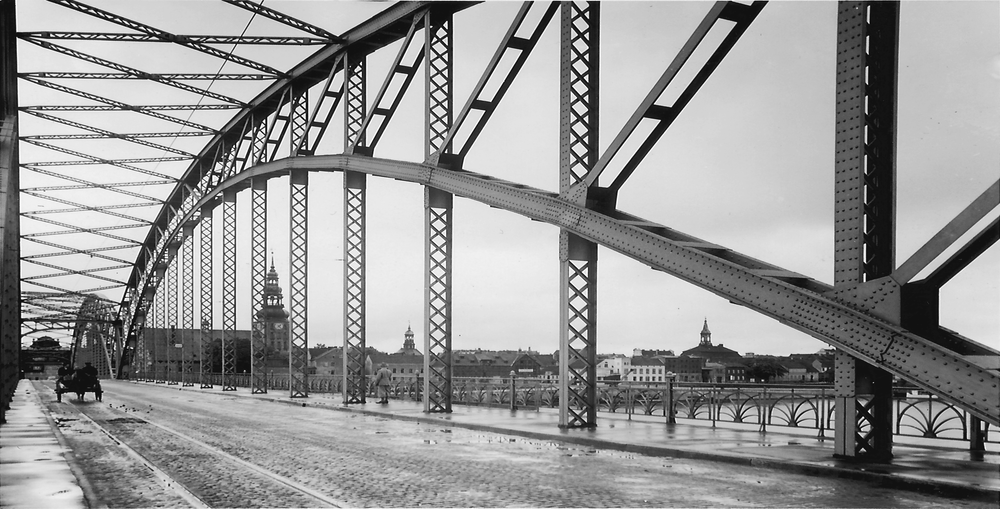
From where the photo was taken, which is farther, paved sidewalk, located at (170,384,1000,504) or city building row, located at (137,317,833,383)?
city building row, located at (137,317,833,383)

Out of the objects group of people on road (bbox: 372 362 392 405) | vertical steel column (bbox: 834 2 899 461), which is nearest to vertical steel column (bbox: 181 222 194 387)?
group of people on road (bbox: 372 362 392 405)

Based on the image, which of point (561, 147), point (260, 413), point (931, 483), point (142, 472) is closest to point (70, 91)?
point (260, 413)

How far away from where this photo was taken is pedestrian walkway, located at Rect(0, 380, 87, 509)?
909cm

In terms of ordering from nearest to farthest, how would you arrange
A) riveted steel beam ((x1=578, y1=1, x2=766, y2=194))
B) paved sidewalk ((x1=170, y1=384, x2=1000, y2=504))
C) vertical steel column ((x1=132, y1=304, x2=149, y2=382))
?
paved sidewalk ((x1=170, y1=384, x2=1000, y2=504)), riveted steel beam ((x1=578, y1=1, x2=766, y2=194)), vertical steel column ((x1=132, y1=304, x2=149, y2=382))

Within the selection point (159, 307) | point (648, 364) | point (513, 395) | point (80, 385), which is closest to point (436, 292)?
point (513, 395)

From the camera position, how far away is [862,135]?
12586 mm

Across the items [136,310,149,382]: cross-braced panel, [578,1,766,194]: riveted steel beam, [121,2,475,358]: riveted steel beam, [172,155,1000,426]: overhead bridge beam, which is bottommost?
[136,310,149,382]: cross-braced panel

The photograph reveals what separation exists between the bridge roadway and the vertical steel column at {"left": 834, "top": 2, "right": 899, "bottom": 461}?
1465 mm

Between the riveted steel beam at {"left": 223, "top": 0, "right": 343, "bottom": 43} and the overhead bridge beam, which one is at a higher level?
the riveted steel beam at {"left": 223, "top": 0, "right": 343, "bottom": 43}

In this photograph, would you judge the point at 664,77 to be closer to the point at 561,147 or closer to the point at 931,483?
the point at 561,147

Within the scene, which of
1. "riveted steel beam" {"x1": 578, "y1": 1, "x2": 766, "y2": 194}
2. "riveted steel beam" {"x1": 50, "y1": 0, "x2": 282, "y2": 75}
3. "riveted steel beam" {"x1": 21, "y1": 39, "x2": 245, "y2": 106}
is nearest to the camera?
"riveted steel beam" {"x1": 578, "y1": 1, "x2": 766, "y2": 194}

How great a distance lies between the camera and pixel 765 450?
47.1ft

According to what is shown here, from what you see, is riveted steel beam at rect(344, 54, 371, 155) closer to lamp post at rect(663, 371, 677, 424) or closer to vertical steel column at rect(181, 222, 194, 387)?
lamp post at rect(663, 371, 677, 424)

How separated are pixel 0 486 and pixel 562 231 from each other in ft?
38.7
